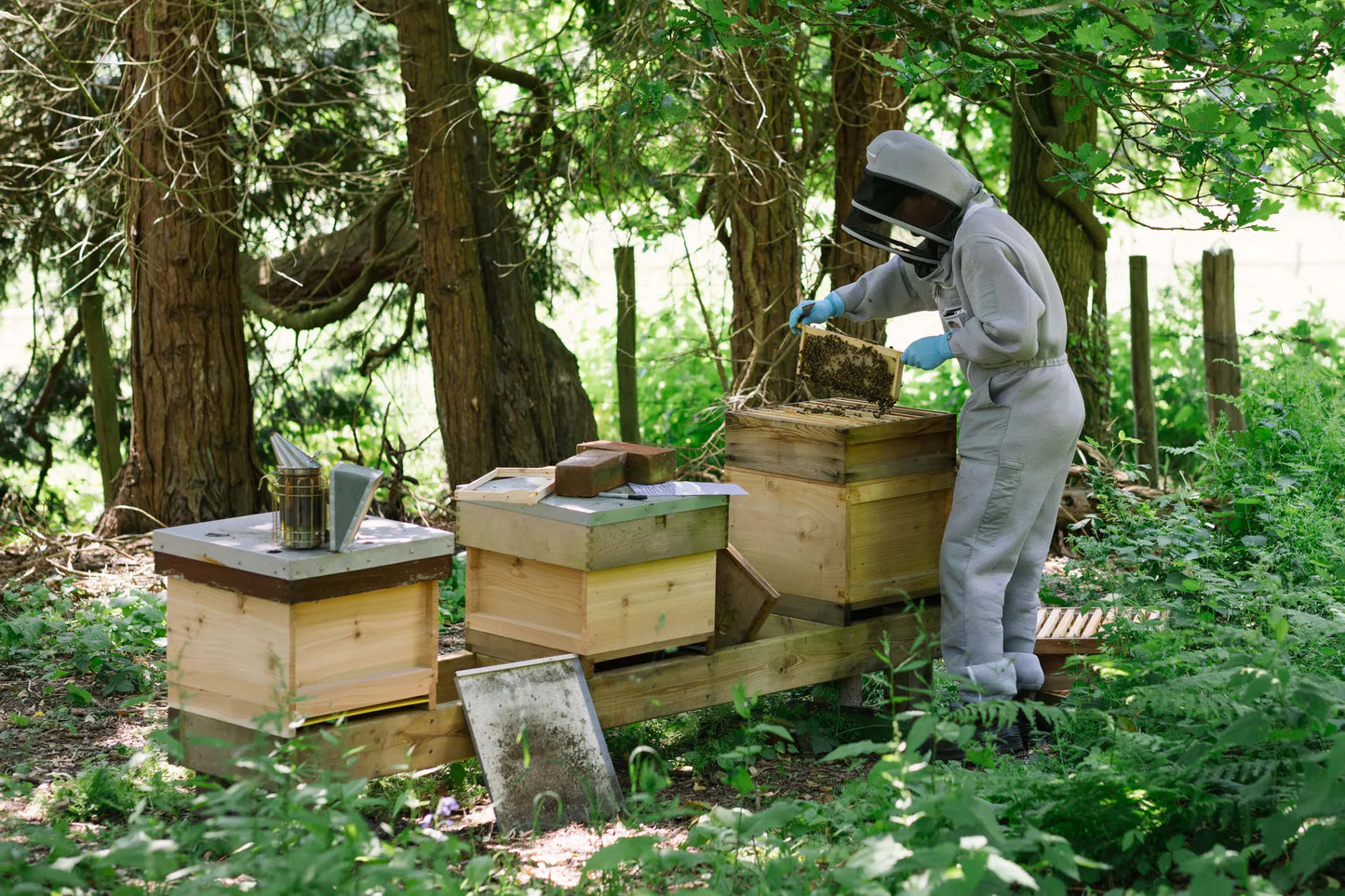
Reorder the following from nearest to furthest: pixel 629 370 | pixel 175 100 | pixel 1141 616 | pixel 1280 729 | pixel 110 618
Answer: pixel 1280 729, pixel 1141 616, pixel 110 618, pixel 175 100, pixel 629 370

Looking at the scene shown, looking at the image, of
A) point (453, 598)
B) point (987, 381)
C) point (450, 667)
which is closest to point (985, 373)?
point (987, 381)

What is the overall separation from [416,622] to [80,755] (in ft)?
4.83

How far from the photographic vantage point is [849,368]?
487cm

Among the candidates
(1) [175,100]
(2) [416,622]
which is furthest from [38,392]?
(2) [416,622]

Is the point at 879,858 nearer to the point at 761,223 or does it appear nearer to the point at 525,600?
the point at 525,600

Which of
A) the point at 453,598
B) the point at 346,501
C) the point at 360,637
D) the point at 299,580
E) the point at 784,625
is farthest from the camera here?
the point at 453,598

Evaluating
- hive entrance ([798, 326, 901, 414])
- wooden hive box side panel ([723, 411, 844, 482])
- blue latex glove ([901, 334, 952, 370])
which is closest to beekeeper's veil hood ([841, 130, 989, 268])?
blue latex glove ([901, 334, 952, 370])

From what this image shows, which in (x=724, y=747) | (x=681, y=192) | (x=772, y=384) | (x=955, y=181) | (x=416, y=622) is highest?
(x=681, y=192)

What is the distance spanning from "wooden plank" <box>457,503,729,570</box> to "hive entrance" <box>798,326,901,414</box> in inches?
36.6

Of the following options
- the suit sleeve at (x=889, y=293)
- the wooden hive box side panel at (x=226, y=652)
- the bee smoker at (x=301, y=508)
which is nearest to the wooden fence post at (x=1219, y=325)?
the suit sleeve at (x=889, y=293)

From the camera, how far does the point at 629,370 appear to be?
8.56 metres

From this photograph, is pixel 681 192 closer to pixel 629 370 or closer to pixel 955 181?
pixel 629 370

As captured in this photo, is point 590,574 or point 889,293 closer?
point 590,574

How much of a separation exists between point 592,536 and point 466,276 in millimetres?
3830
